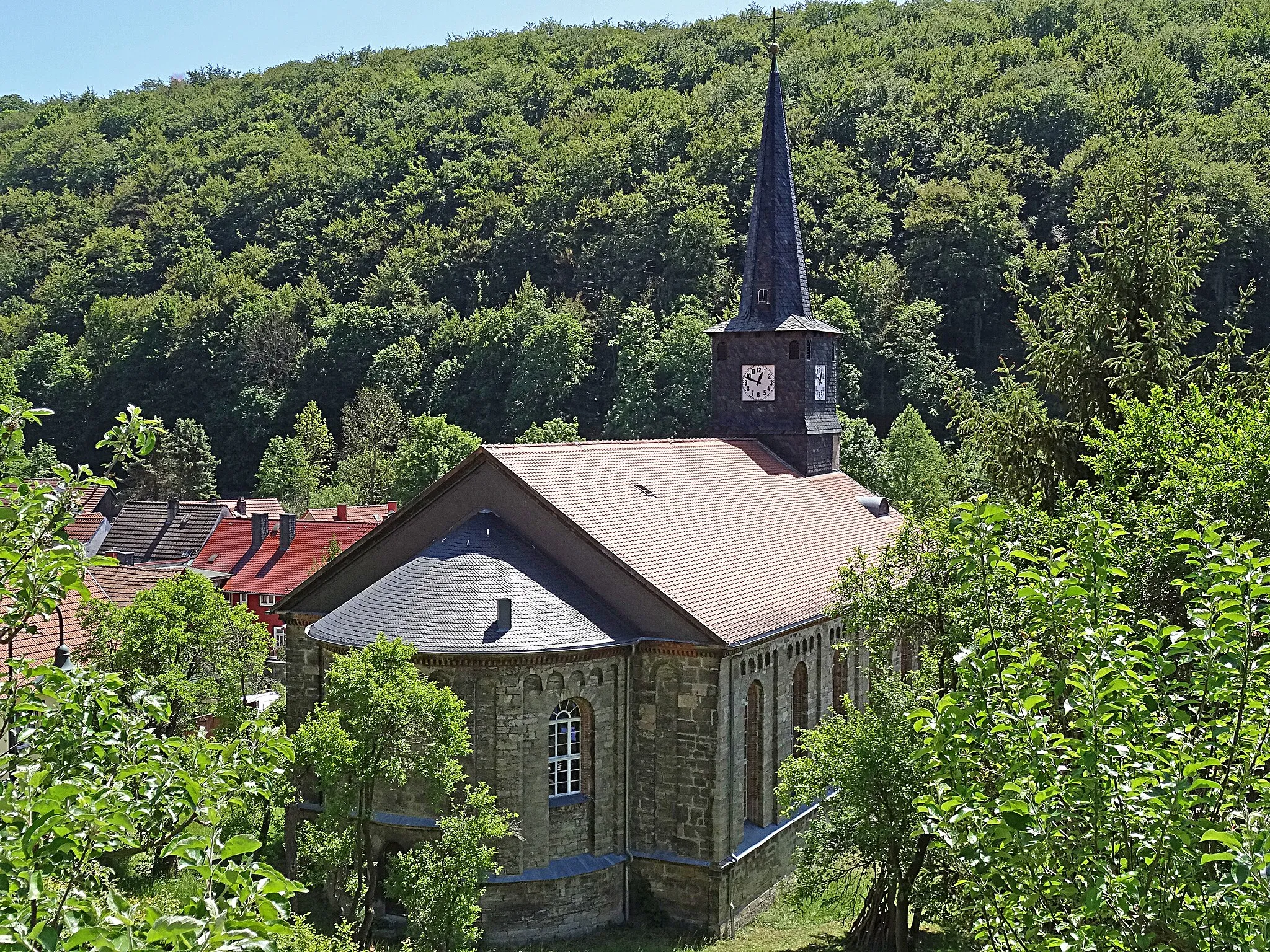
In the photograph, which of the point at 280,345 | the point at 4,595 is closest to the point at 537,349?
the point at 280,345

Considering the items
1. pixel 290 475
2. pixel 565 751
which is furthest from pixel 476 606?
pixel 290 475

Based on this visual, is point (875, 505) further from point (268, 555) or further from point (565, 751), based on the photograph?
point (268, 555)

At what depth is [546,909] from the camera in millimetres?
20938

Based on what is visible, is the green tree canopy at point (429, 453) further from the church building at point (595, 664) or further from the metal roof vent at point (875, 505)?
the church building at point (595, 664)

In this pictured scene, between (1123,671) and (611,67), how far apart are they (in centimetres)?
14552

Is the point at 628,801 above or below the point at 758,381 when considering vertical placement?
below

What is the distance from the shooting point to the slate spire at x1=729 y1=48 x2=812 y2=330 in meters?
35.1

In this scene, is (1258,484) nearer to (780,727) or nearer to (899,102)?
(780,727)

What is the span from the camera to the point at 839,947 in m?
19.9

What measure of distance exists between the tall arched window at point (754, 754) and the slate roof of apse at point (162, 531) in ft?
134

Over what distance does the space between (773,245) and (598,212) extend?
72968 millimetres

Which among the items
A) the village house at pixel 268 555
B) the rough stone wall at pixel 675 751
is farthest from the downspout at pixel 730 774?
the village house at pixel 268 555

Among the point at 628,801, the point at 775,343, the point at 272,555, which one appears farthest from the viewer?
the point at 272,555

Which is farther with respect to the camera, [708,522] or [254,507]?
[254,507]
